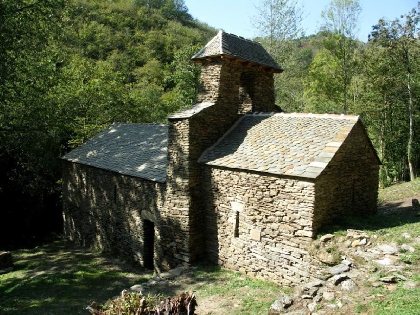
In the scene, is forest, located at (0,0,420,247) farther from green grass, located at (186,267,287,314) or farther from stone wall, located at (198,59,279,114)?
green grass, located at (186,267,287,314)

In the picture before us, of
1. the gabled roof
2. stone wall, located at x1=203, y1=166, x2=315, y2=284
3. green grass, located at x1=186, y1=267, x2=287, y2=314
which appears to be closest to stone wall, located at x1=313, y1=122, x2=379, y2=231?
stone wall, located at x1=203, y1=166, x2=315, y2=284

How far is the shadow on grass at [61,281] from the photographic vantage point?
1201 centimetres

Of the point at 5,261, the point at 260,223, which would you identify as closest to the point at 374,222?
the point at 260,223

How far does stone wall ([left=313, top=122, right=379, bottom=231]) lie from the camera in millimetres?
10289

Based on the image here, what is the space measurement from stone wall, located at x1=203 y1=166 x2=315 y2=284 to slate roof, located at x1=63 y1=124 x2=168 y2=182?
242 cm

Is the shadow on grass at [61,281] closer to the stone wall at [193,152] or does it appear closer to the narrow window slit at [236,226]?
the stone wall at [193,152]

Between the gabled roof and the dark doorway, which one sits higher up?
the gabled roof

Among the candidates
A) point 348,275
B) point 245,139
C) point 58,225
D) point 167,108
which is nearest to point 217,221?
point 245,139

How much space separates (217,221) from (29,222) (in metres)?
14.7

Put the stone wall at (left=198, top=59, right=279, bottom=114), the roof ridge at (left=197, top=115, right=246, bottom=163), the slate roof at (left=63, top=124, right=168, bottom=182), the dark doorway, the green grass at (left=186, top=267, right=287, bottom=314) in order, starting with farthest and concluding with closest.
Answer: the slate roof at (left=63, top=124, right=168, bottom=182)
the dark doorway
the stone wall at (left=198, top=59, right=279, bottom=114)
the roof ridge at (left=197, top=115, right=246, bottom=163)
the green grass at (left=186, top=267, right=287, bottom=314)

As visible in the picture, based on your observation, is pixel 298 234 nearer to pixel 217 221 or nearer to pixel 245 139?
pixel 217 221

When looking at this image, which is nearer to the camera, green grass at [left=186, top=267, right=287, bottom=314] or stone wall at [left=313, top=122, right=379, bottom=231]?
green grass at [left=186, top=267, right=287, bottom=314]

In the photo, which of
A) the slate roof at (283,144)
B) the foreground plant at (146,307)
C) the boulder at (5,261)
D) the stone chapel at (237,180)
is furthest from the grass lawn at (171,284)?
the foreground plant at (146,307)

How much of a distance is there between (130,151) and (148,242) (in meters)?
4.50
